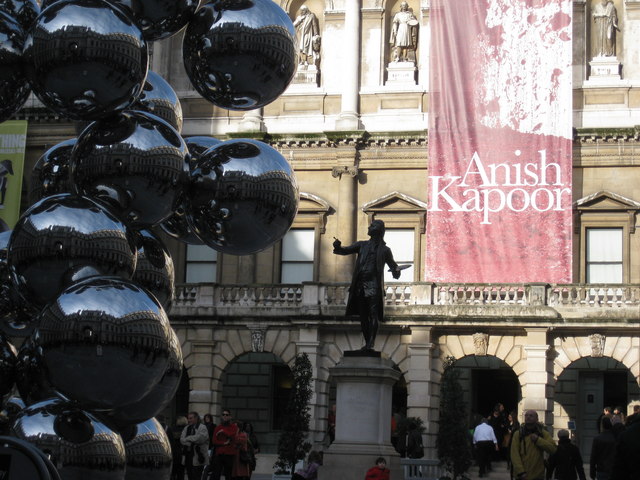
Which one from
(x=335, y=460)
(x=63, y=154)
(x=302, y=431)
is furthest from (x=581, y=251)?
(x=63, y=154)

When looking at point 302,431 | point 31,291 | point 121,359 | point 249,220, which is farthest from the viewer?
point 302,431

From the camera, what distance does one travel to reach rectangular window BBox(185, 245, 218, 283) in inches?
1280

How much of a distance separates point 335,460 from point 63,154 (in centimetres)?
1252

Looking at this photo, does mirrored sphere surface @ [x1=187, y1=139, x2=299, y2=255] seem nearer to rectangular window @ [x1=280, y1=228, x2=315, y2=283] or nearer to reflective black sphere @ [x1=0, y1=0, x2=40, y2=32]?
reflective black sphere @ [x1=0, y1=0, x2=40, y2=32]

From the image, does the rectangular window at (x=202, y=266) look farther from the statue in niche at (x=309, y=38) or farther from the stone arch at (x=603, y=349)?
the stone arch at (x=603, y=349)

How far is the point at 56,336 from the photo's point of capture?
10.9 feet

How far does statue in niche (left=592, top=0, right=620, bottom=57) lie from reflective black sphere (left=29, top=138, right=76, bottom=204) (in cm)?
2782

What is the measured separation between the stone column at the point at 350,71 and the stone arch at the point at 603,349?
7.68 meters

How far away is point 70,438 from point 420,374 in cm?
2654

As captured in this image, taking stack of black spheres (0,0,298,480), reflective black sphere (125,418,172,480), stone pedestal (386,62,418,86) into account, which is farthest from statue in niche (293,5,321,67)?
reflective black sphere (125,418,172,480)

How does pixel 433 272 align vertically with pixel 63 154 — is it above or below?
above

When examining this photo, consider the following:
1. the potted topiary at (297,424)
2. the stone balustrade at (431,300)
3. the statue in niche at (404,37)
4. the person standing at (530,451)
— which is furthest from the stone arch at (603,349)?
the person standing at (530,451)

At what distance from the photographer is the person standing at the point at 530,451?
39.9ft

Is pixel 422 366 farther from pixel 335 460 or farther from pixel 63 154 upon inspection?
pixel 63 154
